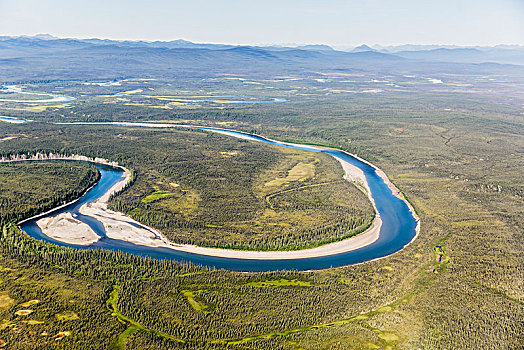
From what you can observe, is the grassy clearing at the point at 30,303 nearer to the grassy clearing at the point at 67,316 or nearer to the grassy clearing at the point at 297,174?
the grassy clearing at the point at 67,316

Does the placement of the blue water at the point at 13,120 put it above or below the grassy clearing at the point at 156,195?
above

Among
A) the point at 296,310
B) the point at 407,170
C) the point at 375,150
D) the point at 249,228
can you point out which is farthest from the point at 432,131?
the point at 296,310

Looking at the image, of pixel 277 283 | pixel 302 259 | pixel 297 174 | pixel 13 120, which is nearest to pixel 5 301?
pixel 277 283

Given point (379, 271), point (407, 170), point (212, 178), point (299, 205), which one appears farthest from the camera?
point (407, 170)

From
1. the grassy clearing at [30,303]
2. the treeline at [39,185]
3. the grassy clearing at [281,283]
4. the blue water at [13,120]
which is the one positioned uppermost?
the blue water at [13,120]

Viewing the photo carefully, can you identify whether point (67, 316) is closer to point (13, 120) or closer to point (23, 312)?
point (23, 312)

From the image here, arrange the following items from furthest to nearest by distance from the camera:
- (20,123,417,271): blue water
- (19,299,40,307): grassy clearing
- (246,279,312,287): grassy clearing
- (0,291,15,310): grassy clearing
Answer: (20,123,417,271): blue water, (246,279,312,287): grassy clearing, (19,299,40,307): grassy clearing, (0,291,15,310): grassy clearing

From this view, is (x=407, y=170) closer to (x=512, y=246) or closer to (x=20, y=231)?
(x=512, y=246)

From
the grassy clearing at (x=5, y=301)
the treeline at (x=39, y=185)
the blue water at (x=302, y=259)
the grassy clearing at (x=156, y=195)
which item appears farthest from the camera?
the grassy clearing at (x=156, y=195)

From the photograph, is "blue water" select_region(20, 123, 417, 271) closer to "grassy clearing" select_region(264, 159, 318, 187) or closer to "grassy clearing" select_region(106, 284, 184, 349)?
"grassy clearing" select_region(106, 284, 184, 349)

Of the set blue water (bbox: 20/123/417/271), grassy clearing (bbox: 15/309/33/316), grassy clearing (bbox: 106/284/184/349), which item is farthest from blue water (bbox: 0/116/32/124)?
grassy clearing (bbox: 106/284/184/349)


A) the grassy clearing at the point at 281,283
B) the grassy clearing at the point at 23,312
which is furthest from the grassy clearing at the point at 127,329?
the grassy clearing at the point at 281,283
